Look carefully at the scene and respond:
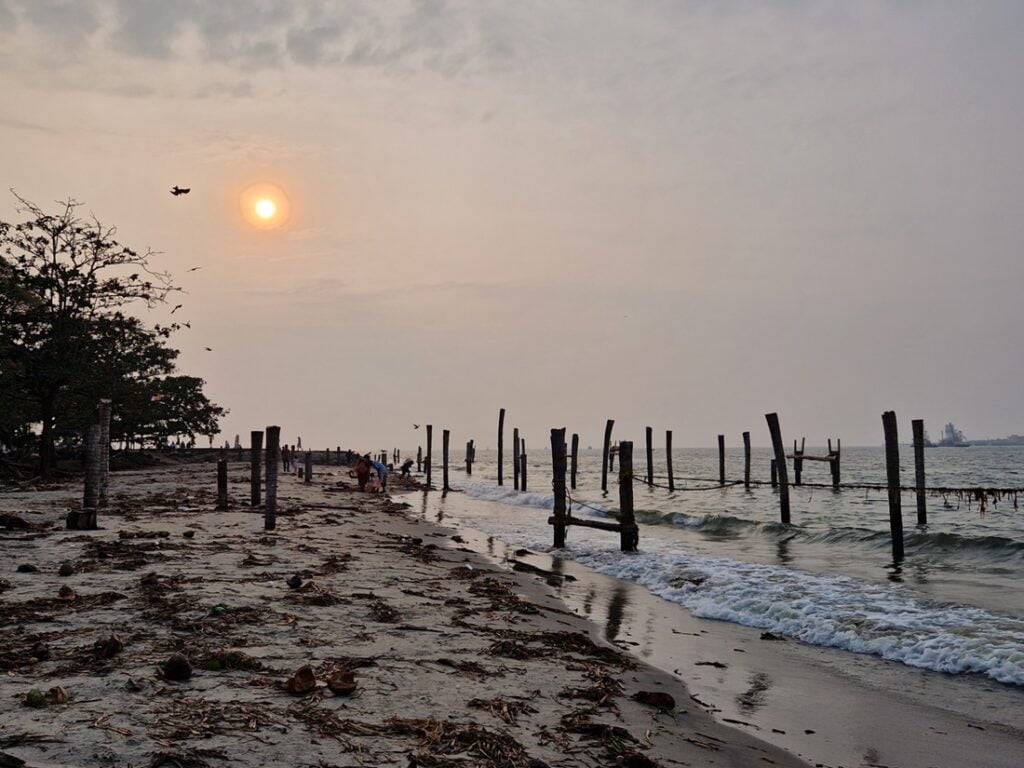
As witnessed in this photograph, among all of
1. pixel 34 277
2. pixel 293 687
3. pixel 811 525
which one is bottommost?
pixel 811 525

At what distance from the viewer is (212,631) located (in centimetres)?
596

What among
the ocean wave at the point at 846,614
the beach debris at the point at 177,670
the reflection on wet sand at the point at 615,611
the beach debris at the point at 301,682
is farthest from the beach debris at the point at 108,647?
the ocean wave at the point at 846,614

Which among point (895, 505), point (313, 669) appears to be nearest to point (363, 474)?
point (895, 505)

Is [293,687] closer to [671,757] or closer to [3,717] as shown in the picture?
[3,717]

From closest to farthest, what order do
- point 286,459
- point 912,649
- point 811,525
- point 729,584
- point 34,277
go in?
point 912,649 < point 729,584 < point 811,525 < point 34,277 < point 286,459

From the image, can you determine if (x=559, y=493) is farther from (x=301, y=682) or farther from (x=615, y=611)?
(x=301, y=682)

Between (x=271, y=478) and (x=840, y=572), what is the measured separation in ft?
39.6

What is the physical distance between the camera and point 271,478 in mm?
14828

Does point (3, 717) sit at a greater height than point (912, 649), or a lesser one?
greater

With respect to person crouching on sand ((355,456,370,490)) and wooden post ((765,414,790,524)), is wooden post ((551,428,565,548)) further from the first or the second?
person crouching on sand ((355,456,370,490))

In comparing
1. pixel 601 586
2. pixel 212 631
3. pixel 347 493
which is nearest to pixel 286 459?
pixel 347 493

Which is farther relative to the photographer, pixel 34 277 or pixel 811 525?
pixel 34 277

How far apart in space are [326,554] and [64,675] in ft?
22.9

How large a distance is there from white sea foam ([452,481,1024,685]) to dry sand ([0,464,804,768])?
2710 mm
